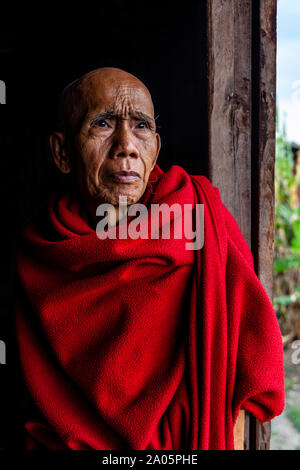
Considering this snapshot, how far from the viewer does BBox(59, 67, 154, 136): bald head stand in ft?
3.67

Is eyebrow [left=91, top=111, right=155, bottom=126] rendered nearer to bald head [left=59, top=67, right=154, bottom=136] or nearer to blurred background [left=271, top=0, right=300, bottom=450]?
bald head [left=59, top=67, right=154, bottom=136]

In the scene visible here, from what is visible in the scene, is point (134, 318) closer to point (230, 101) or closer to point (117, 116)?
point (117, 116)

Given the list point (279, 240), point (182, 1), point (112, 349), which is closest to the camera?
point (112, 349)

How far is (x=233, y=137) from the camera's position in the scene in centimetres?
141

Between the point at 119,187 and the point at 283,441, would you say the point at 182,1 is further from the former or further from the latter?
the point at 283,441

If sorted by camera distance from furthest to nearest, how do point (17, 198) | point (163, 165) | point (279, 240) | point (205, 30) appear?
point (279, 240), point (17, 198), point (163, 165), point (205, 30)

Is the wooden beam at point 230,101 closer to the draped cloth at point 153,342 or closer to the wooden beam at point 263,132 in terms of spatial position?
the wooden beam at point 263,132

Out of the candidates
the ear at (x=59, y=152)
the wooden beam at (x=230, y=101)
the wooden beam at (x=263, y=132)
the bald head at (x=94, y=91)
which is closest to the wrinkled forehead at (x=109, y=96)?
the bald head at (x=94, y=91)

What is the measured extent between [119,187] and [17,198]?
7.32 ft

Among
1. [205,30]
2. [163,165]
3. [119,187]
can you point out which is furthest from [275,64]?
[119,187]

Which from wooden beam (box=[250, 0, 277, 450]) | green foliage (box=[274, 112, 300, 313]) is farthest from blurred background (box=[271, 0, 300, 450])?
wooden beam (box=[250, 0, 277, 450])

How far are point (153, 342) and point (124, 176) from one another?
20.1 inches

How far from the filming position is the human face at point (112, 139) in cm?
112

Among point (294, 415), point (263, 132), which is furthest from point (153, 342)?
point (294, 415)
